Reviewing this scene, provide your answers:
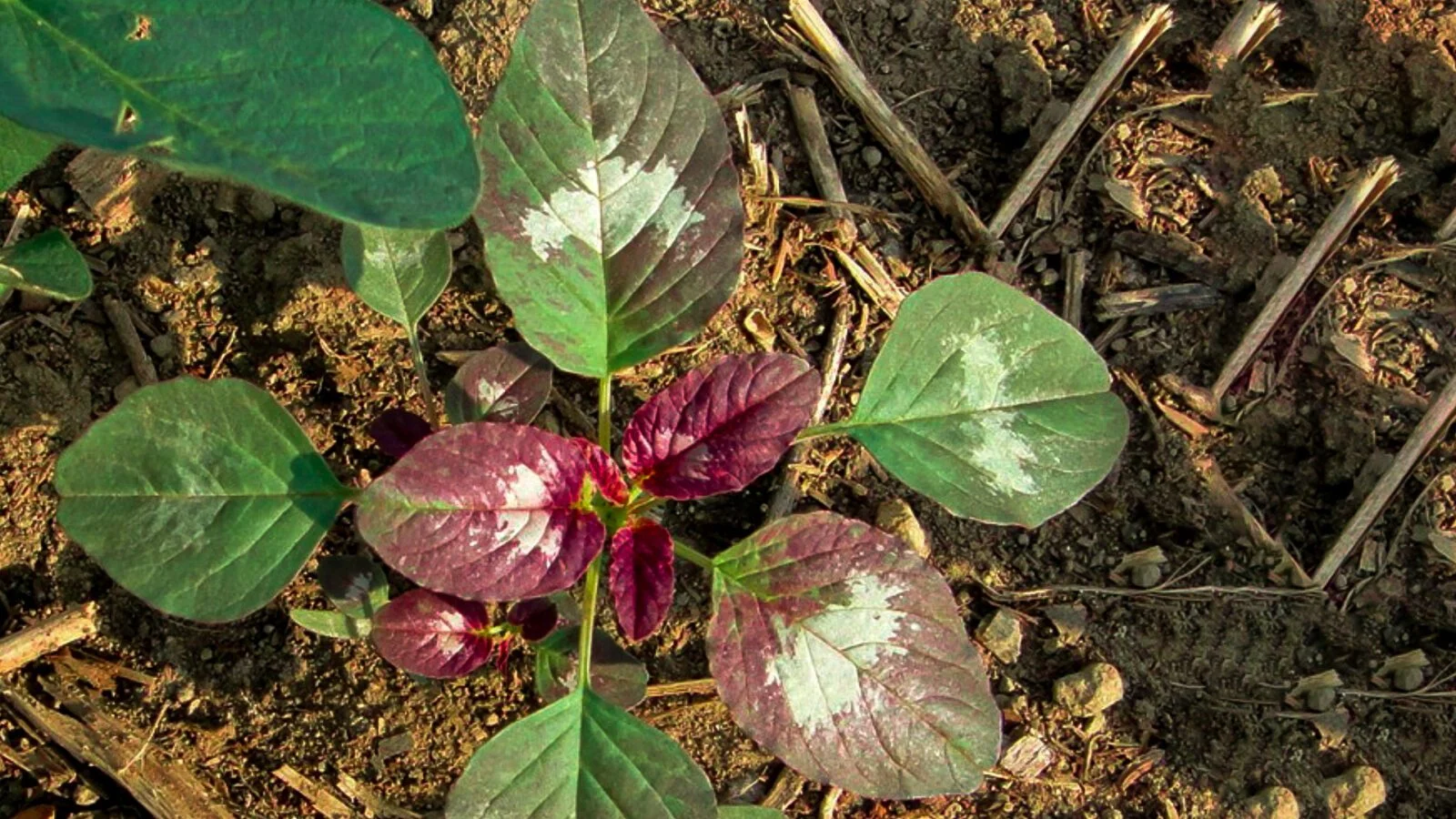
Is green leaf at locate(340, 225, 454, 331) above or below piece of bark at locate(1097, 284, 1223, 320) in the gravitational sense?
above

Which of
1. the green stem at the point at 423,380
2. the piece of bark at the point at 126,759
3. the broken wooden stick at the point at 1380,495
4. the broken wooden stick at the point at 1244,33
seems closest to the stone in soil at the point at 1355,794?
the broken wooden stick at the point at 1380,495

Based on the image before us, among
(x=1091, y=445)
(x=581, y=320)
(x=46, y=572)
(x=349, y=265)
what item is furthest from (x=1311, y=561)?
(x=46, y=572)

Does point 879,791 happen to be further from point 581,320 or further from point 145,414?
point 145,414

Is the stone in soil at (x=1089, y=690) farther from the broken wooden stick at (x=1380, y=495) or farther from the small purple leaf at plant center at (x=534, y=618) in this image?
the small purple leaf at plant center at (x=534, y=618)

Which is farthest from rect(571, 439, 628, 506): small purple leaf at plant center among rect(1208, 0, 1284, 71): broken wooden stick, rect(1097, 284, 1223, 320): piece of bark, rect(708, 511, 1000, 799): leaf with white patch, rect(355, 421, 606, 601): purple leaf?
rect(1208, 0, 1284, 71): broken wooden stick

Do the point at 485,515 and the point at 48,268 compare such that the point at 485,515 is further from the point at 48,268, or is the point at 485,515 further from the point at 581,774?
the point at 48,268

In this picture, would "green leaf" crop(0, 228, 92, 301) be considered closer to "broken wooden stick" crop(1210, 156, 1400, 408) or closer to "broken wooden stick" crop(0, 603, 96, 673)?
"broken wooden stick" crop(0, 603, 96, 673)
